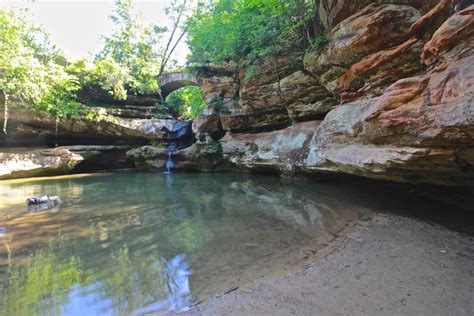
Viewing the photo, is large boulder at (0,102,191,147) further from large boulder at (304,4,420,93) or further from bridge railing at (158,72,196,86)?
large boulder at (304,4,420,93)

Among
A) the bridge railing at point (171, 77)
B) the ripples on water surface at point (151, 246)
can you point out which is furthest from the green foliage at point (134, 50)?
the ripples on water surface at point (151, 246)

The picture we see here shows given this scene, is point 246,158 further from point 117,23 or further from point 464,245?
point 117,23

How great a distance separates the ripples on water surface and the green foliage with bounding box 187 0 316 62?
21.3 ft

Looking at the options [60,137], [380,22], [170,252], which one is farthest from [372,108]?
[60,137]

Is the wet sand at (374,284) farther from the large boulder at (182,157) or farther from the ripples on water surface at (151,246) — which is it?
the large boulder at (182,157)

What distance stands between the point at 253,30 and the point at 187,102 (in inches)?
594

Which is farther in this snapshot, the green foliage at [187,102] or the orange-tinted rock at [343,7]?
the green foliage at [187,102]

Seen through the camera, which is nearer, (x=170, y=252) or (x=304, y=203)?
(x=170, y=252)

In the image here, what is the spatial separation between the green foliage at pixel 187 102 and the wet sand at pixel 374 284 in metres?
19.9

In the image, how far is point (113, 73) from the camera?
17.0 meters

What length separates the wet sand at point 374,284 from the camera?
7.96 ft

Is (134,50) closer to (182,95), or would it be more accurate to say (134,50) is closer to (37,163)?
(182,95)

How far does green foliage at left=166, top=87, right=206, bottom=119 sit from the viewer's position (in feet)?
75.3

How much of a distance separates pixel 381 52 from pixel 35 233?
9069 millimetres
